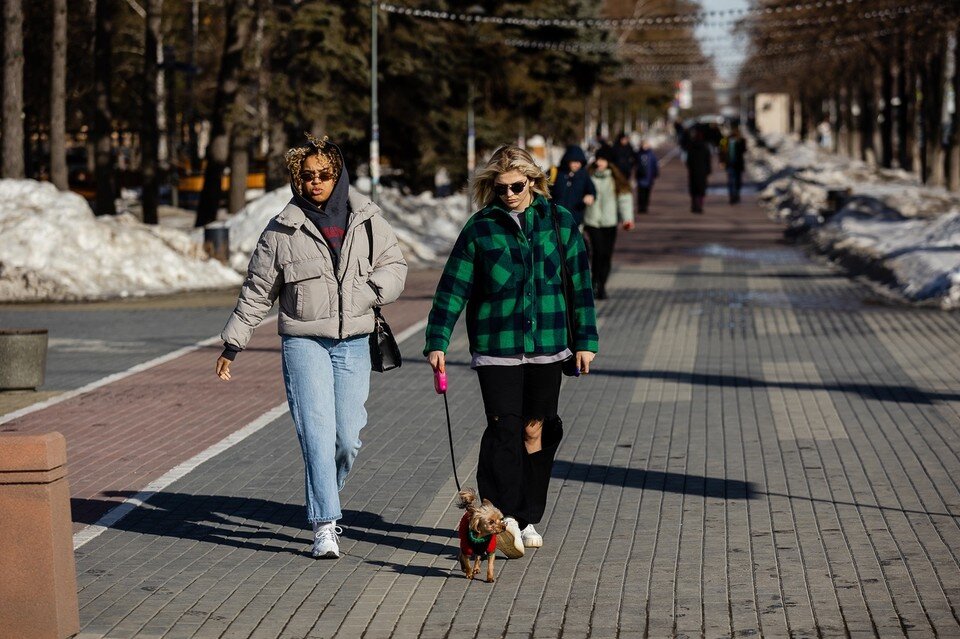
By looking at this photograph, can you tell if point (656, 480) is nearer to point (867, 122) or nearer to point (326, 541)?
point (326, 541)

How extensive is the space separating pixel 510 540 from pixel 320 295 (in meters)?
1.27

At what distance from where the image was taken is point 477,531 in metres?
6.37

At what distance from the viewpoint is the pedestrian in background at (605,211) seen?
1862cm

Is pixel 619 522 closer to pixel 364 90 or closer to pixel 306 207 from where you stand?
pixel 306 207

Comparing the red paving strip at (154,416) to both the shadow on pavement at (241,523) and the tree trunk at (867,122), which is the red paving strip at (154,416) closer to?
the shadow on pavement at (241,523)

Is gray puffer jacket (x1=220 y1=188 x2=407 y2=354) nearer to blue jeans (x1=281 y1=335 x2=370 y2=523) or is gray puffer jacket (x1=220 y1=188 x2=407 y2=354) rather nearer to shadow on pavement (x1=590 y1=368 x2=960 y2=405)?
blue jeans (x1=281 y1=335 x2=370 y2=523)

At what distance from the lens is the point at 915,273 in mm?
20469

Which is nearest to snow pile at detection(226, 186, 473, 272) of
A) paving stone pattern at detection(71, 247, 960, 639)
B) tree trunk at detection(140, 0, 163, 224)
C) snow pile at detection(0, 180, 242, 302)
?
snow pile at detection(0, 180, 242, 302)

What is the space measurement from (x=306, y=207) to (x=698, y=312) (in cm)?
→ 1191

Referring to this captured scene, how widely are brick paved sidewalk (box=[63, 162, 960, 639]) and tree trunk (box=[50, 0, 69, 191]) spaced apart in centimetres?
1953

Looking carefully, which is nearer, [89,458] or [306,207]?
[306,207]

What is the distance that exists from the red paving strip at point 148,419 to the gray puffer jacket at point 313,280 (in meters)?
1.58

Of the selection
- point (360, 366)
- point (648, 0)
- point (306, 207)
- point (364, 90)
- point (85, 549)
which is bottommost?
point (85, 549)

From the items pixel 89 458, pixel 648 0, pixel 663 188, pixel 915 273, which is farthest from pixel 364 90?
pixel 648 0
